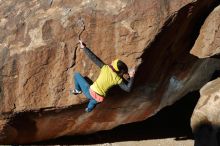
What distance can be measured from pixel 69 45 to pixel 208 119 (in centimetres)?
282

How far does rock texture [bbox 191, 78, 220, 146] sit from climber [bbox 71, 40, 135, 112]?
66.7 inches

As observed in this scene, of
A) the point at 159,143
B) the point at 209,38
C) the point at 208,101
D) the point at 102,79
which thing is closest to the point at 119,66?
the point at 102,79

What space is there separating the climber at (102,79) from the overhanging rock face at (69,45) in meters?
0.17

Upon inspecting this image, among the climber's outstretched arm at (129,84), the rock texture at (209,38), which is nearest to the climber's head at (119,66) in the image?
the climber's outstretched arm at (129,84)

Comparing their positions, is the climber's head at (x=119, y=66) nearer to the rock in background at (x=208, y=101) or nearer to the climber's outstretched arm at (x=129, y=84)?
the climber's outstretched arm at (x=129, y=84)

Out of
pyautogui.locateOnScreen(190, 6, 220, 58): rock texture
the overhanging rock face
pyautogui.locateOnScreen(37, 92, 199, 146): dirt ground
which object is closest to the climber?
the overhanging rock face

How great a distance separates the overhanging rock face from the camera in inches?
348

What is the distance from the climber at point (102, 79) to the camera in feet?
28.2

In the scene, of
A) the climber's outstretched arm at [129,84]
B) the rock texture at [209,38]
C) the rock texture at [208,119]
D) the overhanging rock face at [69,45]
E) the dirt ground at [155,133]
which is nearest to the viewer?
the climber's outstretched arm at [129,84]

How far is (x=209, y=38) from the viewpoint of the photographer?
31.5 feet

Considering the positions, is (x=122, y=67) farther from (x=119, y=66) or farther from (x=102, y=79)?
(x=102, y=79)

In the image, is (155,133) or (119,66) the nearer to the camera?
(119,66)

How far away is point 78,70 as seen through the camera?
897cm

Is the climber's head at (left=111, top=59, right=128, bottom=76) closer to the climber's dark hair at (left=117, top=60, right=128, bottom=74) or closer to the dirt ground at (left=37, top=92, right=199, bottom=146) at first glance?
the climber's dark hair at (left=117, top=60, right=128, bottom=74)
